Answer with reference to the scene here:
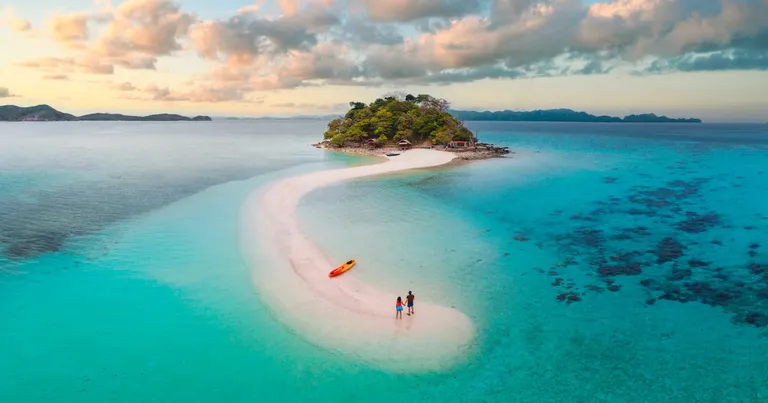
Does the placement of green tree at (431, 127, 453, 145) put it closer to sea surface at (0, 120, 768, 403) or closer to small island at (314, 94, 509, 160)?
small island at (314, 94, 509, 160)

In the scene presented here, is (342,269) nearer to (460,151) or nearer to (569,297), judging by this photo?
(569,297)

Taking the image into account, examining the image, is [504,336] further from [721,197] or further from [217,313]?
Answer: [721,197]

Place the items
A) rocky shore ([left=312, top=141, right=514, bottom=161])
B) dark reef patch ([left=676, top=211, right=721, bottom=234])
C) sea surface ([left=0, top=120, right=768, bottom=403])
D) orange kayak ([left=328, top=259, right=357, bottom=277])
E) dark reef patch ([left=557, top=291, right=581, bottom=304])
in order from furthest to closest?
rocky shore ([left=312, top=141, right=514, bottom=161]), dark reef patch ([left=676, top=211, right=721, bottom=234]), orange kayak ([left=328, top=259, right=357, bottom=277]), dark reef patch ([left=557, top=291, right=581, bottom=304]), sea surface ([left=0, top=120, right=768, bottom=403])

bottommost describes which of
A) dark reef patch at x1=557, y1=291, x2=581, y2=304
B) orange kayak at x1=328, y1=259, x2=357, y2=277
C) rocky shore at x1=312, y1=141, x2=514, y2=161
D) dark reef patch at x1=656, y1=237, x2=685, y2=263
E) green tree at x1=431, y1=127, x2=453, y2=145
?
dark reef patch at x1=557, y1=291, x2=581, y2=304

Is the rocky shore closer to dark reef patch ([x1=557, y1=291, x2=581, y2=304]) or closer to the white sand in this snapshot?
the white sand

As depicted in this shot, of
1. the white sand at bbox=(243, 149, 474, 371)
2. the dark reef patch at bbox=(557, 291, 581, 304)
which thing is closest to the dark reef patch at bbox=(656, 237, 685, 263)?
the dark reef patch at bbox=(557, 291, 581, 304)

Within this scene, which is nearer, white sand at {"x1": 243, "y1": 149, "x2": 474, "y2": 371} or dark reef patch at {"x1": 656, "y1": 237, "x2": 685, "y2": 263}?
white sand at {"x1": 243, "y1": 149, "x2": 474, "y2": 371}

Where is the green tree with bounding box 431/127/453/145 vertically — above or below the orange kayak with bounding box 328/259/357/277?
above

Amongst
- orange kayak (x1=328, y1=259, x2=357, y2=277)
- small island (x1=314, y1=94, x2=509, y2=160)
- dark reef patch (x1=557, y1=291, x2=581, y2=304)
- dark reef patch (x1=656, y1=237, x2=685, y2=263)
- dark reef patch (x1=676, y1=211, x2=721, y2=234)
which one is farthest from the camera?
small island (x1=314, y1=94, x2=509, y2=160)

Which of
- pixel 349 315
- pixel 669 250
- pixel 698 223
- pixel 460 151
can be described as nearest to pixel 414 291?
pixel 349 315
